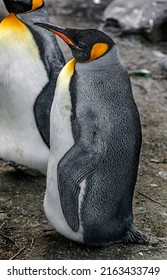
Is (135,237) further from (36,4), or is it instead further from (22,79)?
(36,4)

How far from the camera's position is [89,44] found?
3.16 m

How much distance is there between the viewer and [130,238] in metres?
3.33

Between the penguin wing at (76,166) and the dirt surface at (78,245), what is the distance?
1.18 feet

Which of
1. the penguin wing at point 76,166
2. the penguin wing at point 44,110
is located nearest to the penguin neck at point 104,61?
the penguin wing at point 76,166

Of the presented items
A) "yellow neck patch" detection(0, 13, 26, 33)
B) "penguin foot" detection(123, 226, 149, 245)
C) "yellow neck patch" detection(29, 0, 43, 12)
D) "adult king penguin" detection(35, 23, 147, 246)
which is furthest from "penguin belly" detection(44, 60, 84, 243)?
"yellow neck patch" detection(29, 0, 43, 12)

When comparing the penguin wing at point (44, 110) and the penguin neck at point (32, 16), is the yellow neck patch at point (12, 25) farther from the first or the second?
the penguin wing at point (44, 110)

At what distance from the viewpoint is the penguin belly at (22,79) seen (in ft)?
13.1

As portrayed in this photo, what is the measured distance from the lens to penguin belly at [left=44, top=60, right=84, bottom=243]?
125 inches

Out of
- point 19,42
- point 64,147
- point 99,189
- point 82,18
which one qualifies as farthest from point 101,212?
point 82,18

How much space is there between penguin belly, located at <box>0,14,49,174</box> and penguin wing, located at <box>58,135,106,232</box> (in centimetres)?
98
